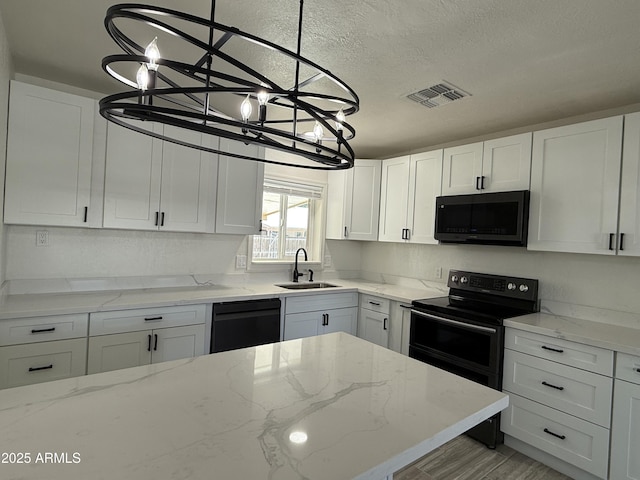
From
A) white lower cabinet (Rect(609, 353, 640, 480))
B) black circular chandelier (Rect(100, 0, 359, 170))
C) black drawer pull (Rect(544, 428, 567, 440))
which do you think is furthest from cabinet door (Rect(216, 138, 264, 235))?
white lower cabinet (Rect(609, 353, 640, 480))

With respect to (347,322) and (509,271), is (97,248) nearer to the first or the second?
(347,322)

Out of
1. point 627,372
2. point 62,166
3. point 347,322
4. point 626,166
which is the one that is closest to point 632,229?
point 626,166

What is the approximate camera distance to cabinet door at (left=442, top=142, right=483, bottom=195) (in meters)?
2.97

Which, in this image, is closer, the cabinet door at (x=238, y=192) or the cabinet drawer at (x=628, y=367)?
the cabinet drawer at (x=628, y=367)

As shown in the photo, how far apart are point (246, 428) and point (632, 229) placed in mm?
2512

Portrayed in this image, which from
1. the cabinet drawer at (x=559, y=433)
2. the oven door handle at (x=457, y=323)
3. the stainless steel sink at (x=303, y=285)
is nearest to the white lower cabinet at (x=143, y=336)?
the stainless steel sink at (x=303, y=285)

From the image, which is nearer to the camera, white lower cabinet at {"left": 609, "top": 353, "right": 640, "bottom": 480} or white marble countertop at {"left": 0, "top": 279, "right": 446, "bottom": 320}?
white lower cabinet at {"left": 609, "top": 353, "right": 640, "bottom": 480}

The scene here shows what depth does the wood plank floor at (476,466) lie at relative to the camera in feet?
7.16

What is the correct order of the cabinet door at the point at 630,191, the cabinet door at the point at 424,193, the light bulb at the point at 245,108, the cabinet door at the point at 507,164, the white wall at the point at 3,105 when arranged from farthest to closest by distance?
the cabinet door at the point at 424,193, the cabinet door at the point at 507,164, the cabinet door at the point at 630,191, the white wall at the point at 3,105, the light bulb at the point at 245,108

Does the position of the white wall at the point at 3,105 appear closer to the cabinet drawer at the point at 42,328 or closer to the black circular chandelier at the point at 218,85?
the cabinet drawer at the point at 42,328

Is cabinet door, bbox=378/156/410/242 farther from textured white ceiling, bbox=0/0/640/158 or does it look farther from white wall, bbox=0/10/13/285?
white wall, bbox=0/10/13/285

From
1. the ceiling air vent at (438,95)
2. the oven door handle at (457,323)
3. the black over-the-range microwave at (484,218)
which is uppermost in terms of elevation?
the ceiling air vent at (438,95)

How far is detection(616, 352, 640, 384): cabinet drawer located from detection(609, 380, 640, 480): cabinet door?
32 millimetres

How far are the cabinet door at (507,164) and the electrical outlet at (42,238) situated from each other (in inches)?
133
